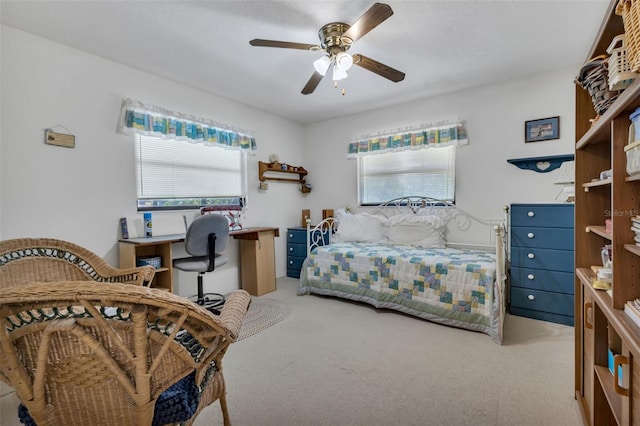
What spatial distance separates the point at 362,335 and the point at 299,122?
137 inches

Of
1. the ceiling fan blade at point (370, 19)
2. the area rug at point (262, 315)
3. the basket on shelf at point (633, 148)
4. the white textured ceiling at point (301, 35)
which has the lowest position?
the area rug at point (262, 315)

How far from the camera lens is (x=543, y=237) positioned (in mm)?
2734

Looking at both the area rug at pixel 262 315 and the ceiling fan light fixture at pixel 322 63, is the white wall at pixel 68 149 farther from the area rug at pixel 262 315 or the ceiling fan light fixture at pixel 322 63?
the ceiling fan light fixture at pixel 322 63

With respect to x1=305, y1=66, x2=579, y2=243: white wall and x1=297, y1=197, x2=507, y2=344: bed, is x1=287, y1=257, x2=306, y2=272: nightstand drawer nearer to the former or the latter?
x1=297, y1=197, x2=507, y2=344: bed

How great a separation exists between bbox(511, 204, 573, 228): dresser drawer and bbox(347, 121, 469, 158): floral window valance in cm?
111

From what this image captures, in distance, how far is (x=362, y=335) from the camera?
2.56 m

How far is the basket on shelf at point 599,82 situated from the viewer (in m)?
1.18

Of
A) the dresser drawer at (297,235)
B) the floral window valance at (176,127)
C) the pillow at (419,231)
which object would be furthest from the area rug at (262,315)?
the floral window valance at (176,127)

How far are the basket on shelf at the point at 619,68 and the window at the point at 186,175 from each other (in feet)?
11.2

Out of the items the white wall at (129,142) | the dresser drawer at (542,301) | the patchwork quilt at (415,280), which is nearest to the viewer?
the white wall at (129,142)

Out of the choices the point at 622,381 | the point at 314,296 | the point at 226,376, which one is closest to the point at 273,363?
the point at 226,376

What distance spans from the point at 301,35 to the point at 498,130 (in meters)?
2.41

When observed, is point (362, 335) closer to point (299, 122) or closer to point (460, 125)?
point (460, 125)

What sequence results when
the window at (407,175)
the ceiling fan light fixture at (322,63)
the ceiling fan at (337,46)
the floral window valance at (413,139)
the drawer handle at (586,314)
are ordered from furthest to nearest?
the window at (407,175) < the floral window valance at (413,139) < the ceiling fan light fixture at (322,63) < the ceiling fan at (337,46) < the drawer handle at (586,314)
